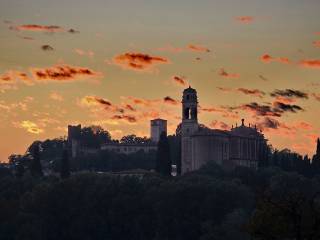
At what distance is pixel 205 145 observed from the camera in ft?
556

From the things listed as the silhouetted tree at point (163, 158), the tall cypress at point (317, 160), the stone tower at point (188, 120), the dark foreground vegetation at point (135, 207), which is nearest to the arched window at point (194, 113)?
the stone tower at point (188, 120)

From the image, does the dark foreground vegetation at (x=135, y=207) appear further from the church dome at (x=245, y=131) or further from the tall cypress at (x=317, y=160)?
the church dome at (x=245, y=131)

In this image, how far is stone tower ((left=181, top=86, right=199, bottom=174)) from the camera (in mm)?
168250

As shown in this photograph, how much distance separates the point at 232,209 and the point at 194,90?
190 ft

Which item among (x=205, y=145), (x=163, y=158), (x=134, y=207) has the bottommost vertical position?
(x=134, y=207)

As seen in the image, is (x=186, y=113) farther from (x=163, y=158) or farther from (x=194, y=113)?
(x=163, y=158)

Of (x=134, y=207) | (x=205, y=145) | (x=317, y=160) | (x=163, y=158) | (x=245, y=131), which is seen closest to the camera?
(x=134, y=207)

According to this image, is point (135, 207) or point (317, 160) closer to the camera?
point (135, 207)

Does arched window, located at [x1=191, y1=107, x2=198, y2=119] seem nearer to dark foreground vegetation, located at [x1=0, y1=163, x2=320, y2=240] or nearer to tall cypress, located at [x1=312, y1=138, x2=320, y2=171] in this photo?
tall cypress, located at [x1=312, y1=138, x2=320, y2=171]

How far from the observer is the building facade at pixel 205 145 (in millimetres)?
167750

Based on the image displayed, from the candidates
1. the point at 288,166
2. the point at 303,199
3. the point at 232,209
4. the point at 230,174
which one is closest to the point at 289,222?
the point at 303,199

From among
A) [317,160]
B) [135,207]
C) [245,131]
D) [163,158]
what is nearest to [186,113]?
[245,131]

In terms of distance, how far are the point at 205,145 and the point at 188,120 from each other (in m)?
3.60

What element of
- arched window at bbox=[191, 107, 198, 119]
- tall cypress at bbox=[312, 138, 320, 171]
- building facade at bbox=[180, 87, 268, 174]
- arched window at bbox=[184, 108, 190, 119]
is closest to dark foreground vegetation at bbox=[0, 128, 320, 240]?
tall cypress at bbox=[312, 138, 320, 171]
